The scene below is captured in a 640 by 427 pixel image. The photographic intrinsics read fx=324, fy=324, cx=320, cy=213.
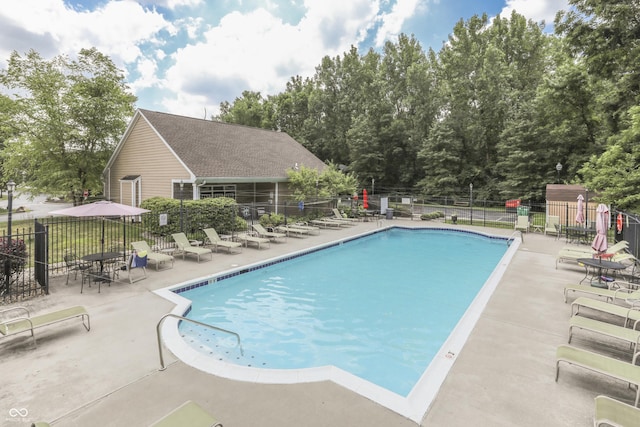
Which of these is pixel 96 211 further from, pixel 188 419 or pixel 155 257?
pixel 188 419

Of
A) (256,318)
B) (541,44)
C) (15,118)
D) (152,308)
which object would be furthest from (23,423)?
(541,44)

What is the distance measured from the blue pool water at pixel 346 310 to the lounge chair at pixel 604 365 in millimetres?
2200

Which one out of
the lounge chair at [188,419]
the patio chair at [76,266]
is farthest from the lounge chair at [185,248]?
the lounge chair at [188,419]

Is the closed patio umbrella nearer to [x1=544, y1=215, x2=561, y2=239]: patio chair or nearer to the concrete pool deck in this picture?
the concrete pool deck

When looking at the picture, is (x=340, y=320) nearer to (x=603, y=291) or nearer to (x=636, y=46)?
(x=603, y=291)

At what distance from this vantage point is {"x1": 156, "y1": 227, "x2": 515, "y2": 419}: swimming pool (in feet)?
16.7

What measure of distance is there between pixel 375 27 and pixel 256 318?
1544 inches

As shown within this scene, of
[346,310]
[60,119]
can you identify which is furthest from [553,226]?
[60,119]

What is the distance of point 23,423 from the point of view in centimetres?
366

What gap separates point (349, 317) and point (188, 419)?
16.3 feet

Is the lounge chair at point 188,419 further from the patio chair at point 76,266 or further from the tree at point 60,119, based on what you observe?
the tree at point 60,119

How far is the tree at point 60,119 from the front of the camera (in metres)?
20.3

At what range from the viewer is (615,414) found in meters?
3.29

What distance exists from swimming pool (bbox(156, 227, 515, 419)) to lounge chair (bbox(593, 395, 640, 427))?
1692 mm
